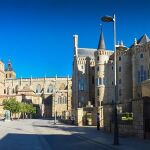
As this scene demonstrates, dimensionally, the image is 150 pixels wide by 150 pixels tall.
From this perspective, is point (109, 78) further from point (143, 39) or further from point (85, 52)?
point (85, 52)

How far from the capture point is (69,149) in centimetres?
1841

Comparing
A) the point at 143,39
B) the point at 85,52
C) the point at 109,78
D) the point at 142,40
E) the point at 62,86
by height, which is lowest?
the point at 109,78

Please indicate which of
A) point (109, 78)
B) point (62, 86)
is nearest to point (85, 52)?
point (109, 78)

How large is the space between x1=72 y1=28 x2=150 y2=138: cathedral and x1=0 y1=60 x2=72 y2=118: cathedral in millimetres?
34873

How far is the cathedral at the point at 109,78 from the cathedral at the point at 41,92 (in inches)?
1373

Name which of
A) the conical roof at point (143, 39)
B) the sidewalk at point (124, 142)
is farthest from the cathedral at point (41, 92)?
the sidewalk at point (124, 142)

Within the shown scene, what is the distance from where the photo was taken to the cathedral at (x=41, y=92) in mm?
130750

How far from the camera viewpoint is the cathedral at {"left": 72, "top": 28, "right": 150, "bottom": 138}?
4474cm

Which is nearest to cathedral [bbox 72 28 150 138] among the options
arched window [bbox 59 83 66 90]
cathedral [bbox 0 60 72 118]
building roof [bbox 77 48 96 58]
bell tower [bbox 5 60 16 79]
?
building roof [bbox 77 48 96 58]

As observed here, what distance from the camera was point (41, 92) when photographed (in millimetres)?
149000

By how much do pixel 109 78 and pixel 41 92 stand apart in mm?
70858

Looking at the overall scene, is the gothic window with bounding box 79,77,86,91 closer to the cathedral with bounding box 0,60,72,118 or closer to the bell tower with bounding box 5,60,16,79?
the cathedral with bounding box 0,60,72,118

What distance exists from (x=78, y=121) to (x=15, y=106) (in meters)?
54.9

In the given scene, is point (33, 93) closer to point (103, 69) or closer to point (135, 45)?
point (103, 69)
